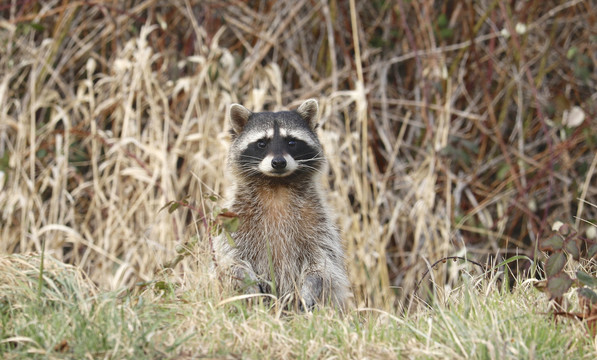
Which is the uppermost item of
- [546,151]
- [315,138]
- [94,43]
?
[94,43]

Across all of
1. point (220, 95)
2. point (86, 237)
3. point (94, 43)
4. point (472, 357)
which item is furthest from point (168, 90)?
point (472, 357)

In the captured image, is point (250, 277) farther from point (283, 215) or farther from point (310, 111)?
point (310, 111)

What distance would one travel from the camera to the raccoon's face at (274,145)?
12.8ft

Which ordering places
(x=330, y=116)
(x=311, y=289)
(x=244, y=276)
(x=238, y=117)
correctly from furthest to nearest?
(x=330, y=116) < (x=238, y=117) < (x=311, y=289) < (x=244, y=276)

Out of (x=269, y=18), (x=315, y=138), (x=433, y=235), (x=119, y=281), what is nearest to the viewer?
(x=315, y=138)

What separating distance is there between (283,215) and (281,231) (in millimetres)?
94

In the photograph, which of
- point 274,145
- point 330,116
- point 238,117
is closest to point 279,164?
point 274,145

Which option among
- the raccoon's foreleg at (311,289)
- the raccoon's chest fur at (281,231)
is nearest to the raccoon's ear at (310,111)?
the raccoon's chest fur at (281,231)

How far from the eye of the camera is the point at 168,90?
6.17 metres

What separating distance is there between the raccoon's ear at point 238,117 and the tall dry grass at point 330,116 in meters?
1.30

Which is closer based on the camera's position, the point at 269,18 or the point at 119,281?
the point at 119,281

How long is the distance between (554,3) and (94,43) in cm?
412

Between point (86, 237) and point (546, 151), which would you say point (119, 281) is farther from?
point (546, 151)

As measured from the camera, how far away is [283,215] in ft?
13.0
